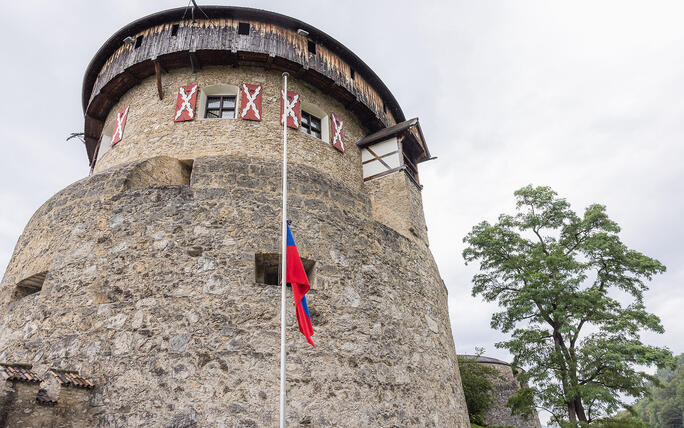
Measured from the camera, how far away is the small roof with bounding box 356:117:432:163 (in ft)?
41.1

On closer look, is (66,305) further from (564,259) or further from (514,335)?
(564,259)

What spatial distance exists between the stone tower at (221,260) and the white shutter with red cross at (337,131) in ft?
0.18

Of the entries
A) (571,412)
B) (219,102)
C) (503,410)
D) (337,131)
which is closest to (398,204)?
(337,131)

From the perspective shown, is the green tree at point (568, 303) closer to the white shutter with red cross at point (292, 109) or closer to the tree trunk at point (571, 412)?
the tree trunk at point (571, 412)

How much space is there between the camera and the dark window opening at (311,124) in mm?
11672

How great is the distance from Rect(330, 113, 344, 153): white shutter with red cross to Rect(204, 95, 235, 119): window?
2742 mm

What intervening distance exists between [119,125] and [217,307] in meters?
6.87

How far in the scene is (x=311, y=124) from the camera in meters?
11.9

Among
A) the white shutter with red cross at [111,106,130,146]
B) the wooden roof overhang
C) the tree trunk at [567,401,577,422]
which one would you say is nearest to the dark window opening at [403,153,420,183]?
the wooden roof overhang

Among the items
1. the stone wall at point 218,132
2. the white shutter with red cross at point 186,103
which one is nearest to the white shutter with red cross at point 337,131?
the stone wall at point 218,132

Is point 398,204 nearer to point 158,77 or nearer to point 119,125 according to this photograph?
point 158,77

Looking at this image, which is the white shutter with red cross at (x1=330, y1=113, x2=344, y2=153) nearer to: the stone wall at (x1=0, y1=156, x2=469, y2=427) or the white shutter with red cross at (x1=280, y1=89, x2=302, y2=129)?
the white shutter with red cross at (x1=280, y1=89, x2=302, y2=129)

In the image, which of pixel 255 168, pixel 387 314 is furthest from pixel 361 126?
pixel 387 314

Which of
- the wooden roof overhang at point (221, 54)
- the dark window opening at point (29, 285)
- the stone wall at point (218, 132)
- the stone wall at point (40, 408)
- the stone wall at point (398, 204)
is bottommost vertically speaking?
the stone wall at point (40, 408)
